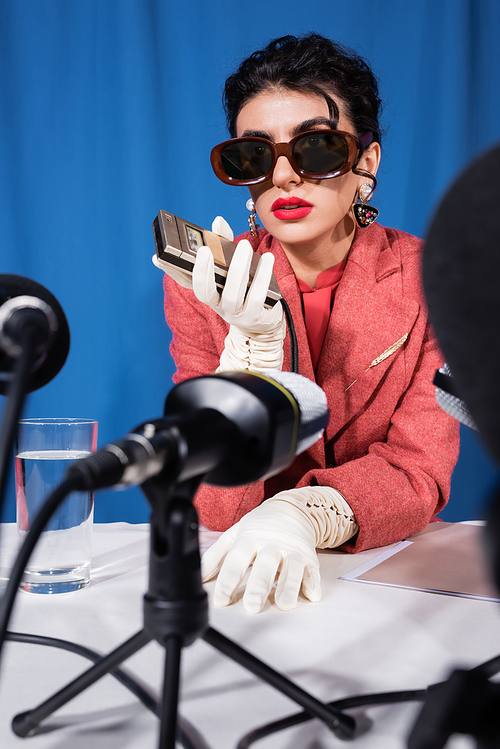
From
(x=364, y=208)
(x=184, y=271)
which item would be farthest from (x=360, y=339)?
(x=184, y=271)

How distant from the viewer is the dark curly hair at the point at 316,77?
1150mm

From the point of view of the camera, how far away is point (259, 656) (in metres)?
0.46

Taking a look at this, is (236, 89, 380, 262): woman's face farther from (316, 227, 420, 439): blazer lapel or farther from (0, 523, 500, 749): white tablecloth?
(0, 523, 500, 749): white tablecloth

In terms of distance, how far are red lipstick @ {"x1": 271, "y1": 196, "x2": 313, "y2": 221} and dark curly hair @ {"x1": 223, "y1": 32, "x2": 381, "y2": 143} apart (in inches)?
6.1

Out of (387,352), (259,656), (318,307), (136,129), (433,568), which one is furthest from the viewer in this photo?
(136,129)

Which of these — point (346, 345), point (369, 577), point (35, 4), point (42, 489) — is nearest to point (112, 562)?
point (42, 489)

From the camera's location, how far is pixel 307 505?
0.77 meters

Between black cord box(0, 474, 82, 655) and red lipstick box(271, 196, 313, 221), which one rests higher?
red lipstick box(271, 196, 313, 221)

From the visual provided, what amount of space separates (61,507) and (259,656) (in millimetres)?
240

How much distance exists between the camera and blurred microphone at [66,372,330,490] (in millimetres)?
280

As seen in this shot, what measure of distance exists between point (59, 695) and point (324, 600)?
30cm

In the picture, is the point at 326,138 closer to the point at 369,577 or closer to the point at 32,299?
the point at 369,577

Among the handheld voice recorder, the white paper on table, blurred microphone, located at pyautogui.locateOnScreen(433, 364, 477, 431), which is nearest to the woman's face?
the handheld voice recorder

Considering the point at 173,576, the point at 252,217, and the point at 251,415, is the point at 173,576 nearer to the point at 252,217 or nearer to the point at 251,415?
the point at 251,415
